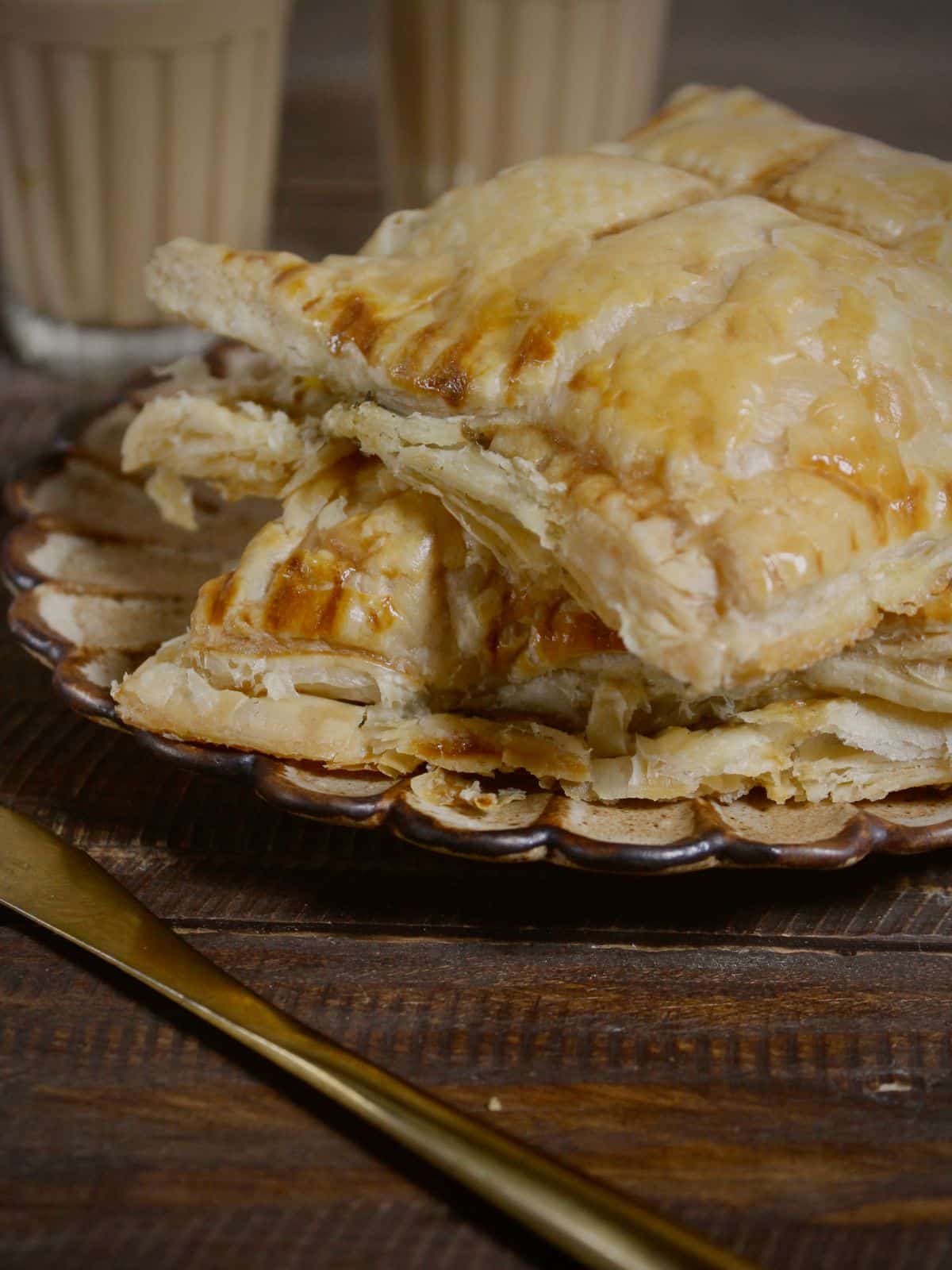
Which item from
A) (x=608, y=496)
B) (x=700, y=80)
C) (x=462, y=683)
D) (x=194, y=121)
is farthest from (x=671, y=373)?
(x=700, y=80)

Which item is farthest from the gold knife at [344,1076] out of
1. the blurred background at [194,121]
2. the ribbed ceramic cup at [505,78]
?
the ribbed ceramic cup at [505,78]

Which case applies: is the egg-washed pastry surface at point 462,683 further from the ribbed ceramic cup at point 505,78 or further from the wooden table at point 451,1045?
the ribbed ceramic cup at point 505,78

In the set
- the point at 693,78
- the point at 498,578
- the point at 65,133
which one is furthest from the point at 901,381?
the point at 693,78

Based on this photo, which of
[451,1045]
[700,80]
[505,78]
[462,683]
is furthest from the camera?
[700,80]

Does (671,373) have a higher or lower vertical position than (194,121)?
higher

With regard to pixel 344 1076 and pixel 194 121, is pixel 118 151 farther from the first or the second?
pixel 344 1076

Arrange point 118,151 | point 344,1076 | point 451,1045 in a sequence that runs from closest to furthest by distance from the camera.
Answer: point 344,1076, point 451,1045, point 118,151
